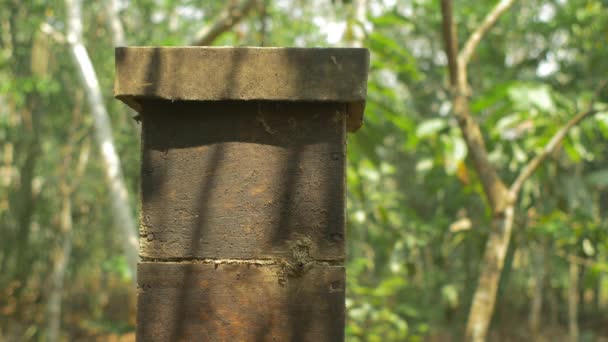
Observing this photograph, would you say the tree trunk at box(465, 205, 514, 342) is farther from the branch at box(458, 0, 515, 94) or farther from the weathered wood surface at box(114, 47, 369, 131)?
the weathered wood surface at box(114, 47, 369, 131)

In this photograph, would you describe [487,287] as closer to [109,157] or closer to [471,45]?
[471,45]

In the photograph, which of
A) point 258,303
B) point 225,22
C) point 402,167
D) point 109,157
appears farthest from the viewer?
point 402,167

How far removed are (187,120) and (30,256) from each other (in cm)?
792

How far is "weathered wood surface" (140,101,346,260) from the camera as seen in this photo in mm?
1432

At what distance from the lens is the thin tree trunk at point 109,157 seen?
4.46 m

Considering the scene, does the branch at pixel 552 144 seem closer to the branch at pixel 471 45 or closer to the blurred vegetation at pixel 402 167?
the blurred vegetation at pixel 402 167

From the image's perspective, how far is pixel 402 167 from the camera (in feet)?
33.6

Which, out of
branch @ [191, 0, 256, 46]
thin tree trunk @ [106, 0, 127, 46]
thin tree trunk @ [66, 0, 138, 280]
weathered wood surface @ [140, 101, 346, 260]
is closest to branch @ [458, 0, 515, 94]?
→ branch @ [191, 0, 256, 46]

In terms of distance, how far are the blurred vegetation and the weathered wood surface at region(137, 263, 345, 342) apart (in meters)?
1.46

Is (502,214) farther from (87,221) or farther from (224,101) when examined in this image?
(87,221)

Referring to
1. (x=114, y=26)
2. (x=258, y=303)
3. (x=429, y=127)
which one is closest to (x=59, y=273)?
(x=114, y=26)

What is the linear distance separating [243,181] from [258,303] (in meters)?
0.27

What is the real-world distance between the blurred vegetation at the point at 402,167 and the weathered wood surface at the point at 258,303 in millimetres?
1464

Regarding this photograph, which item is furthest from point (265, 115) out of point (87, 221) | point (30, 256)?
point (87, 221)
